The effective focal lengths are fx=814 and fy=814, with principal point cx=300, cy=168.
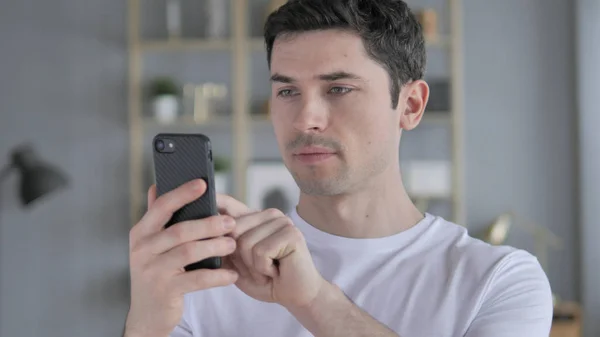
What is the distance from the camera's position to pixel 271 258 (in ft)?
3.63

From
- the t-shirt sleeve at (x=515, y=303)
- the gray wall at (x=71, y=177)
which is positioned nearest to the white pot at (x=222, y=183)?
the gray wall at (x=71, y=177)

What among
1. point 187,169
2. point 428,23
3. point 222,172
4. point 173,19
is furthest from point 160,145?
point 173,19

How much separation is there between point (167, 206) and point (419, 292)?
0.51m

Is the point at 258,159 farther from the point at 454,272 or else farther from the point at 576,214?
the point at 454,272

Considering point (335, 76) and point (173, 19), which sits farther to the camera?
point (173, 19)

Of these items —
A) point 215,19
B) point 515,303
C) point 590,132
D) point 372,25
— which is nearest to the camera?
point 515,303

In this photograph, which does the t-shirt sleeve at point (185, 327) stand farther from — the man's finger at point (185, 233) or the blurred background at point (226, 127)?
the blurred background at point (226, 127)

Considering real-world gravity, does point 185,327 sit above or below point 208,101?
below

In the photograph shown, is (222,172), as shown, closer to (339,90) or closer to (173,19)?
(173,19)

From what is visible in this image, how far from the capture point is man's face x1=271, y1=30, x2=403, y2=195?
137cm

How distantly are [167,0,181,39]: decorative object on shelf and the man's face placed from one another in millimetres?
2899

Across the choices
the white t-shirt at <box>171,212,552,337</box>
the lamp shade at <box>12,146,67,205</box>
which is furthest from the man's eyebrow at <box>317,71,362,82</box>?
the lamp shade at <box>12,146,67,205</box>

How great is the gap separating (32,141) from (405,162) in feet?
6.55

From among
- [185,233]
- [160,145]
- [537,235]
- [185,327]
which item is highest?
[160,145]
